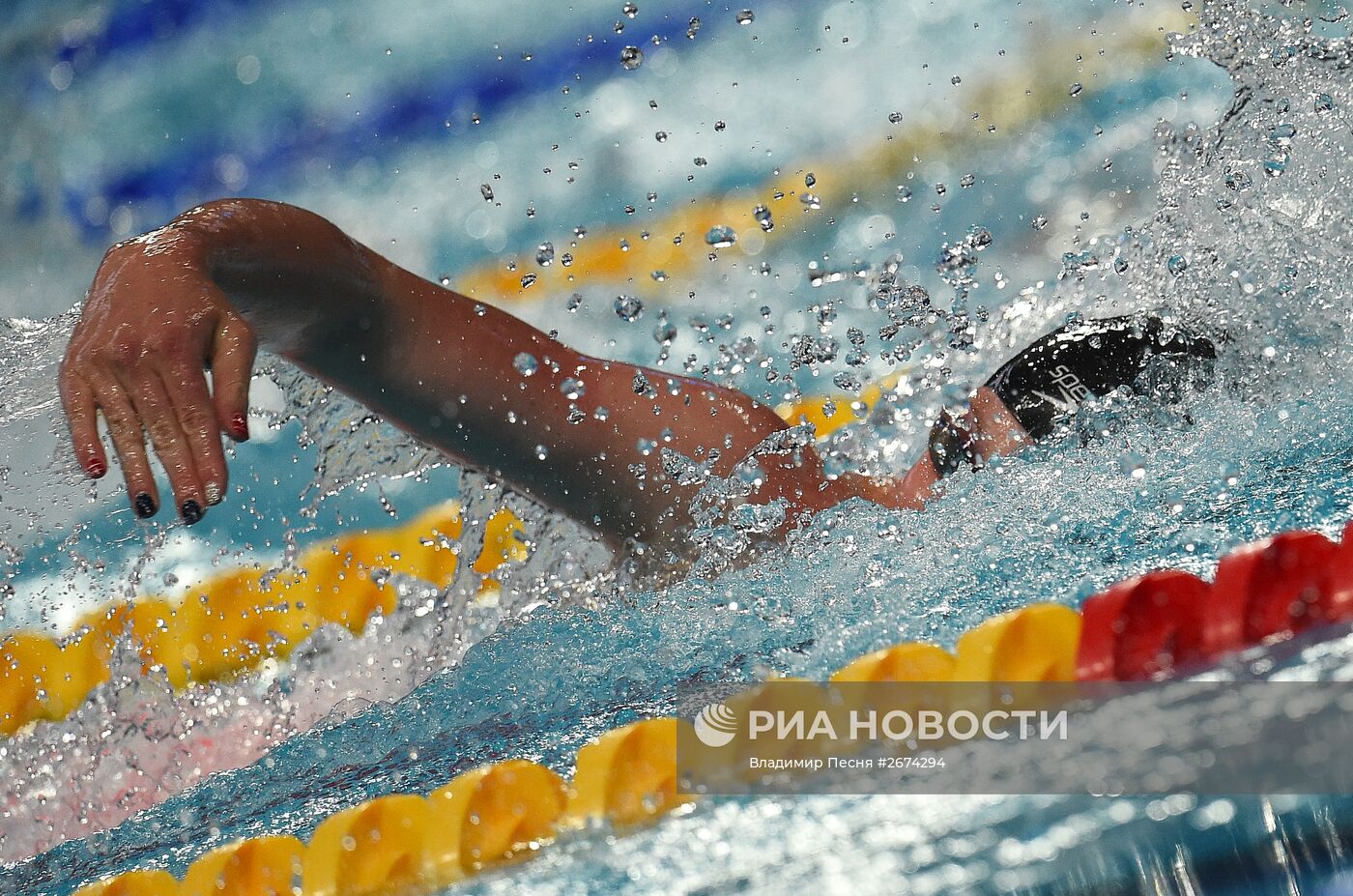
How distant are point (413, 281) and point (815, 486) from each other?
42 cm

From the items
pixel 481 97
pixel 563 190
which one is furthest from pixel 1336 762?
pixel 481 97

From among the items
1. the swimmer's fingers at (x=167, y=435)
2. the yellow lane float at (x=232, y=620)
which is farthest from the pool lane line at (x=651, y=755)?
the yellow lane float at (x=232, y=620)

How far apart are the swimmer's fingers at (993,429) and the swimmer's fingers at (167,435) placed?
0.77 metres

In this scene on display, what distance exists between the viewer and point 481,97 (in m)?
3.50

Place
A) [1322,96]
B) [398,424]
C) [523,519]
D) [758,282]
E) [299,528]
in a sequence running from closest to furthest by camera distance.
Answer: [398,424] < [523,519] < [1322,96] < [299,528] < [758,282]

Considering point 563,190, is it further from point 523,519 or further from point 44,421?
point 523,519

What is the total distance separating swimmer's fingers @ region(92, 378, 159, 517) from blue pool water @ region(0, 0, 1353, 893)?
0.30 m

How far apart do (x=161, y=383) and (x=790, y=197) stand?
274cm

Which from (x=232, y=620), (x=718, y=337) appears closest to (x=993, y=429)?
(x=232, y=620)

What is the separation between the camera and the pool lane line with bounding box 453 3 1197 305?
326cm

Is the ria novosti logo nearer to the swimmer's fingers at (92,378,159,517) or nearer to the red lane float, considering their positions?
the red lane float

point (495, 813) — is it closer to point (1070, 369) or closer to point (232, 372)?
point (232, 372)

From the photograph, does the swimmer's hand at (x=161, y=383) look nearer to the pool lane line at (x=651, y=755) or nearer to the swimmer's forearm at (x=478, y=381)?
the swimmer's forearm at (x=478, y=381)

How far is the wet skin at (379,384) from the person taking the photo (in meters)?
0.73
